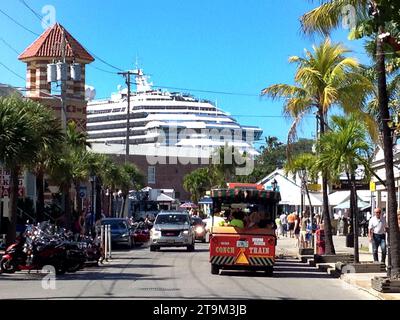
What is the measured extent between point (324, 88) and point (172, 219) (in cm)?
1187

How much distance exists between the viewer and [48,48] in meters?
49.1

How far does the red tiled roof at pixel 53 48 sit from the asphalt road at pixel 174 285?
28.2 m

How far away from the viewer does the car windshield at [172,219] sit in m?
33.0

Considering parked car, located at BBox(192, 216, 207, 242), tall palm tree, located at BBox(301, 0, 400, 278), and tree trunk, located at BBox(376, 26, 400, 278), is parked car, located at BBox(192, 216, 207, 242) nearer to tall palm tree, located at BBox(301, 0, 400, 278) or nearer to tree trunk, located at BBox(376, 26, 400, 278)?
tall palm tree, located at BBox(301, 0, 400, 278)

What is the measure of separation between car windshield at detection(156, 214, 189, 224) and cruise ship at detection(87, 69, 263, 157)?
3351 inches

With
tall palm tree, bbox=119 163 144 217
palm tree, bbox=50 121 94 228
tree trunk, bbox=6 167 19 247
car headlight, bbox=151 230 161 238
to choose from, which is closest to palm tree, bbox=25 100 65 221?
tree trunk, bbox=6 167 19 247

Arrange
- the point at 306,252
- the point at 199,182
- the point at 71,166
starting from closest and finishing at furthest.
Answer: the point at 306,252 < the point at 71,166 < the point at 199,182

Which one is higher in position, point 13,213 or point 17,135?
point 17,135

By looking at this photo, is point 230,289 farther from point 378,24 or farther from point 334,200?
point 334,200

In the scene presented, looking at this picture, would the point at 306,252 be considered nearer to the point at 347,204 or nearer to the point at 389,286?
the point at 389,286

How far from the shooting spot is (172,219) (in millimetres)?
33312

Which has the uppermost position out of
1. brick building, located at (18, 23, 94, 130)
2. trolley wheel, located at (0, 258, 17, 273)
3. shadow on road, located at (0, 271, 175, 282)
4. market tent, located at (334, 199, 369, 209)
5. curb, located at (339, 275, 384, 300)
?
brick building, located at (18, 23, 94, 130)

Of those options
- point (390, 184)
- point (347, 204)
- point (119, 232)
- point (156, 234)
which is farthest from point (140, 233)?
point (390, 184)

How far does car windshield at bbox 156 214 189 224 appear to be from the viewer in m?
33.0
